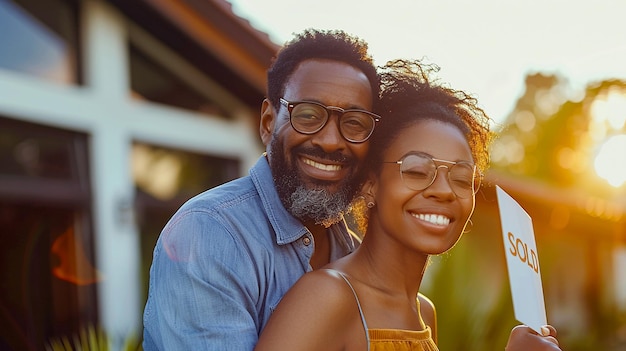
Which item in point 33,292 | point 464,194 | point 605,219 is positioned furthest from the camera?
point 605,219

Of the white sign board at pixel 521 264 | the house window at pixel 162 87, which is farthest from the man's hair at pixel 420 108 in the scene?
the house window at pixel 162 87

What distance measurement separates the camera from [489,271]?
1304cm

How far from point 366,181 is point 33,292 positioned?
14.3 ft

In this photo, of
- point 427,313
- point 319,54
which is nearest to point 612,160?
point 427,313

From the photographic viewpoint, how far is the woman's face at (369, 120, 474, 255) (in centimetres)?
213

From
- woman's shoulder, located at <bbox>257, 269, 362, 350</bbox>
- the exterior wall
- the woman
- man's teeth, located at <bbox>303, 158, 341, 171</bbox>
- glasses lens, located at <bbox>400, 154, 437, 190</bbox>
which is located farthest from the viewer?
the exterior wall

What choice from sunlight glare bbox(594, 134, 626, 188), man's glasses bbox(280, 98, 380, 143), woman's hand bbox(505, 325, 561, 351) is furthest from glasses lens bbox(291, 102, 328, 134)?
sunlight glare bbox(594, 134, 626, 188)

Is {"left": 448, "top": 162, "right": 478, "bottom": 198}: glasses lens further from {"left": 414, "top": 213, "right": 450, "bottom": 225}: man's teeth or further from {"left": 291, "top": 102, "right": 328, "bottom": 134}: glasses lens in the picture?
{"left": 291, "top": 102, "right": 328, "bottom": 134}: glasses lens

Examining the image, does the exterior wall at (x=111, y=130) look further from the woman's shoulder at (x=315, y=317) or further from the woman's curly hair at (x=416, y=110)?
the woman's shoulder at (x=315, y=317)

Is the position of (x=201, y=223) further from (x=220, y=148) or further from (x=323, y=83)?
(x=220, y=148)

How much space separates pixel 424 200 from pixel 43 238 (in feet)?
15.0

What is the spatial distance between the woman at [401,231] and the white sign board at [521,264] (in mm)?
81

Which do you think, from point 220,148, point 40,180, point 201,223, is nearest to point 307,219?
point 201,223

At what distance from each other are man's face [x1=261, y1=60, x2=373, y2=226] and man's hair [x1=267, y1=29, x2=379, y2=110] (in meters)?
0.03
